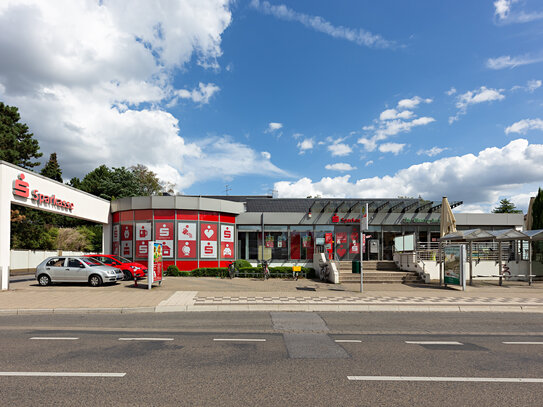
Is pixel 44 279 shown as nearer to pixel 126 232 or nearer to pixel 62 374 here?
pixel 126 232

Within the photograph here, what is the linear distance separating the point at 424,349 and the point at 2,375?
678 cm

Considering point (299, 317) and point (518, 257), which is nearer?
point (299, 317)

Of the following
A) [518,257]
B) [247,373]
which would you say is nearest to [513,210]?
[518,257]

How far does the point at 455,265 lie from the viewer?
17.5 m

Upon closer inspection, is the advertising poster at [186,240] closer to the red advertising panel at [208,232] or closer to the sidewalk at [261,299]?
the red advertising panel at [208,232]

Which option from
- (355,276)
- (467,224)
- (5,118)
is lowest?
(355,276)

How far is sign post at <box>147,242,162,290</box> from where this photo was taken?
16625 millimetres

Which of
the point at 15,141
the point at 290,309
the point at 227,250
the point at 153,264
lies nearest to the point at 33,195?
the point at 153,264

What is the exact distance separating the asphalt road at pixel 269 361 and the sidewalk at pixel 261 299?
1.66 metres

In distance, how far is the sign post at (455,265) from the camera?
1694 centimetres

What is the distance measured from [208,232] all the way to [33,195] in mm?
10224

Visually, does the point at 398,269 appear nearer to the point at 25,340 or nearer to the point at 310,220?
the point at 310,220

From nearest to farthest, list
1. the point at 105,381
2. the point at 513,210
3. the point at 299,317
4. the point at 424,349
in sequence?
the point at 105,381
the point at 424,349
the point at 299,317
the point at 513,210

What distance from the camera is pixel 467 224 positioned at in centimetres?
2888
